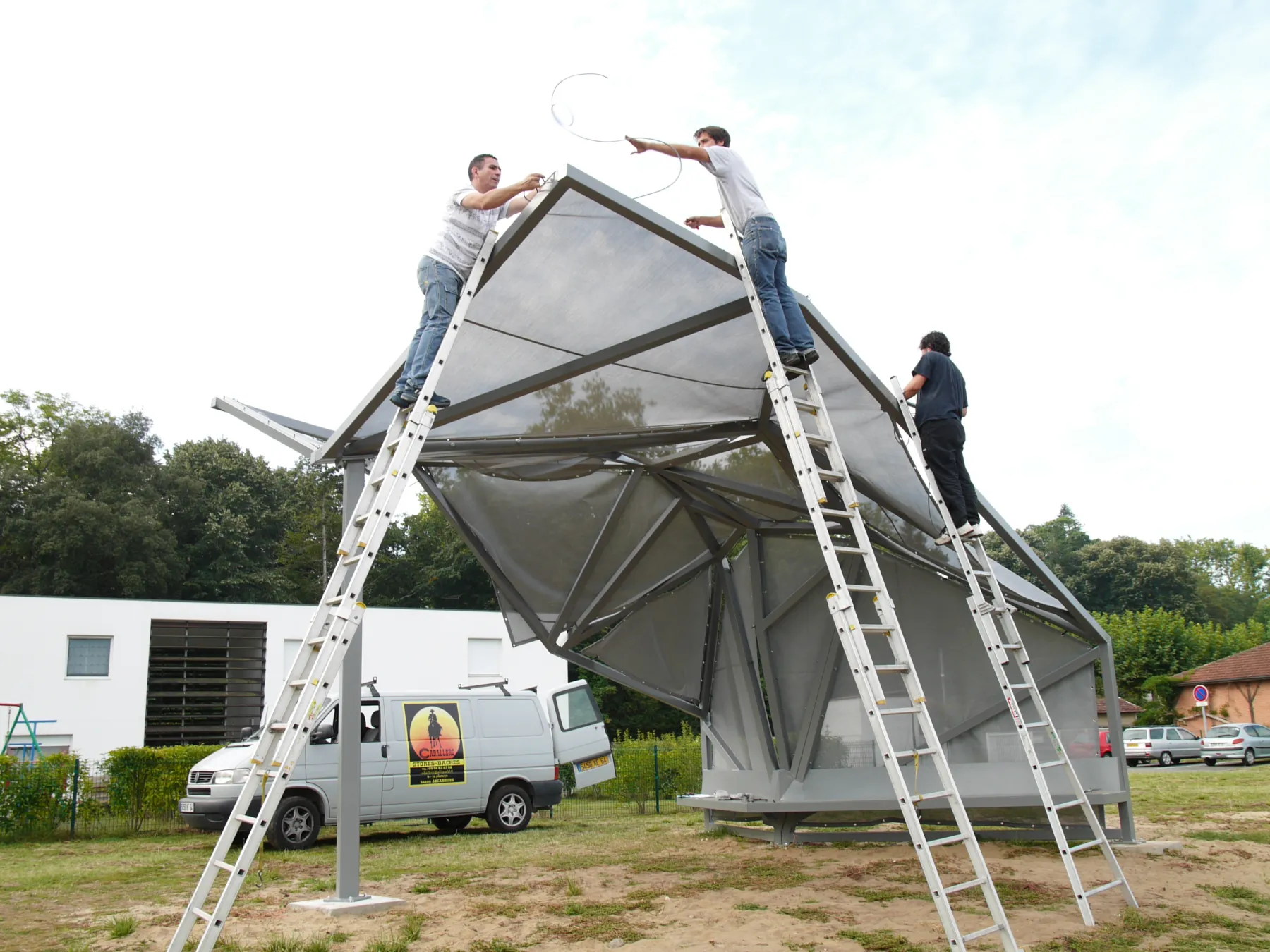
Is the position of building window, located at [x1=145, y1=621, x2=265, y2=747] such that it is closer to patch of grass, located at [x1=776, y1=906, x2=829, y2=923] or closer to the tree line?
the tree line

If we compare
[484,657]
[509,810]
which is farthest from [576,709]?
[484,657]

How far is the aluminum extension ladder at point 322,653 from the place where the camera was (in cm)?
435

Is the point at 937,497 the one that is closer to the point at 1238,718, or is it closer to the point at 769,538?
the point at 769,538

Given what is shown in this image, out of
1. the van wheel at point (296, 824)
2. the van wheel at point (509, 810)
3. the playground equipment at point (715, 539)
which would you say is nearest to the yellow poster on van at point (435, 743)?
the van wheel at point (509, 810)

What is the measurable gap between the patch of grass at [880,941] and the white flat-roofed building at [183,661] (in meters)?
19.3

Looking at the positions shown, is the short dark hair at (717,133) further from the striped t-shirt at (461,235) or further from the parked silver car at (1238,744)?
the parked silver car at (1238,744)

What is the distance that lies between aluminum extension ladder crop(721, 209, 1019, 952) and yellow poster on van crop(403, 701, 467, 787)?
8657 mm

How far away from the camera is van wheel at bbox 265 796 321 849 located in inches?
451

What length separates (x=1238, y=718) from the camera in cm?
3659

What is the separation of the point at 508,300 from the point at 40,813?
11902 millimetres

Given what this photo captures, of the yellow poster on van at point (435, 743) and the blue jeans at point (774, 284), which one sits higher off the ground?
the blue jeans at point (774, 284)

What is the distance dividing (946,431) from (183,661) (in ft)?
82.1

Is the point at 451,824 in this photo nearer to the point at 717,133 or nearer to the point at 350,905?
the point at 350,905

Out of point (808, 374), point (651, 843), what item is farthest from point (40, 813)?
point (808, 374)
